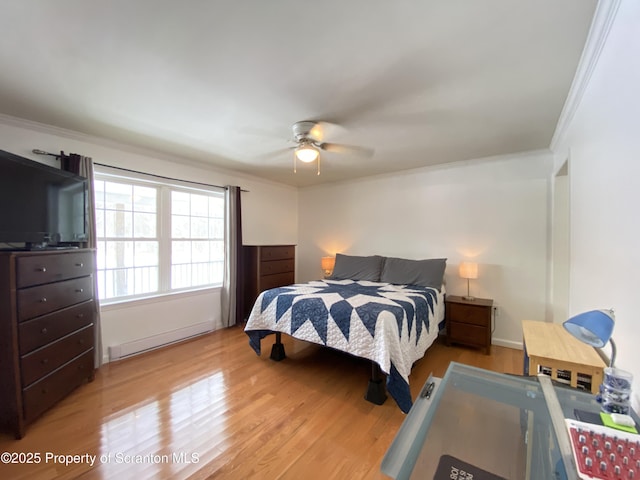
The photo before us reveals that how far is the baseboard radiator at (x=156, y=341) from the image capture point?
114 inches

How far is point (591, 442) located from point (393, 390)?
1.36 meters

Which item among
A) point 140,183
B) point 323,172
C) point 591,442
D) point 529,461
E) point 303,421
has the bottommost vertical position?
point 303,421

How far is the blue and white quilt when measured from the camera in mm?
2033

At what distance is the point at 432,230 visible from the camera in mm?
3773

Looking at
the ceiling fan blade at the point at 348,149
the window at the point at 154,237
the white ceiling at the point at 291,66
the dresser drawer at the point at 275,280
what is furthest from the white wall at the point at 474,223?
the window at the point at 154,237

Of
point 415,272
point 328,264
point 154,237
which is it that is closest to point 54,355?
point 154,237

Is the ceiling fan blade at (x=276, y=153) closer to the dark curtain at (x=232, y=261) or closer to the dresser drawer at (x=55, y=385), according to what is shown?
the dark curtain at (x=232, y=261)

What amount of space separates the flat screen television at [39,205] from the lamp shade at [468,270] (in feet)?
13.0

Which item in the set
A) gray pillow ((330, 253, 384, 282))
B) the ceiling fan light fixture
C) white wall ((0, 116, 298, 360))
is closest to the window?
white wall ((0, 116, 298, 360))

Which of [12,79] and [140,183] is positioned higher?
[12,79]

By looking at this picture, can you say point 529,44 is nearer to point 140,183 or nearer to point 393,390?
point 393,390

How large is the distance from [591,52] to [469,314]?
2.52m

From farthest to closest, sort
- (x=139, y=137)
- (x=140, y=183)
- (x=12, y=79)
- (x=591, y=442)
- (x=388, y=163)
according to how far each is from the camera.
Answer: (x=388, y=163)
(x=140, y=183)
(x=139, y=137)
(x=12, y=79)
(x=591, y=442)

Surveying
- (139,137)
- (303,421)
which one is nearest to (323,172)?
(139,137)
